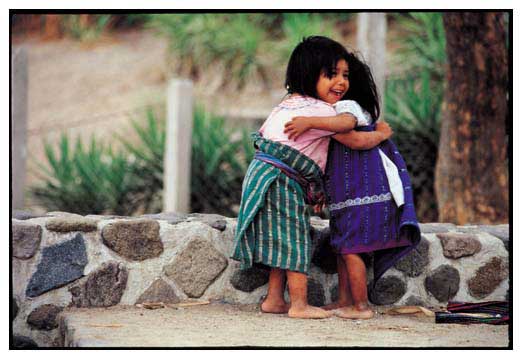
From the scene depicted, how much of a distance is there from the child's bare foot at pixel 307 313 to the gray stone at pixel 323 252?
35 centimetres

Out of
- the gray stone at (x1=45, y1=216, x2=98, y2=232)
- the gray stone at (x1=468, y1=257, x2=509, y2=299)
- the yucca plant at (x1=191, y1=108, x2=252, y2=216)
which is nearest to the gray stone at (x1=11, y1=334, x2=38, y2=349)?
the gray stone at (x1=45, y1=216, x2=98, y2=232)

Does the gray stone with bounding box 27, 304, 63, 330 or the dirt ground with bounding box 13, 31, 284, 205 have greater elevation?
the dirt ground with bounding box 13, 31, 284, 205

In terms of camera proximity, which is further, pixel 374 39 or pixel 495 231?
pixel 374 39

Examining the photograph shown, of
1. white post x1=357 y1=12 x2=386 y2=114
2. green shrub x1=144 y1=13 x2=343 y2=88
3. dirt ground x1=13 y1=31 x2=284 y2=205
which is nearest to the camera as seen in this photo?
white post x1=357 y1=12 x2=386 y2=114

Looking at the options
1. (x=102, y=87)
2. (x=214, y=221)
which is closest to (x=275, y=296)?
(x=214, y=221)

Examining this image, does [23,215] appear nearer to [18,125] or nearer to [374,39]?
[18,125]

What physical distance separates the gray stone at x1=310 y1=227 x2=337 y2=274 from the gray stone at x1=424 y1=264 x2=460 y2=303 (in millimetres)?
474

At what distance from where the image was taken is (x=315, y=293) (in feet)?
14.6

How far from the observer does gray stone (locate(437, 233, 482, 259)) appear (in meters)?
4.54

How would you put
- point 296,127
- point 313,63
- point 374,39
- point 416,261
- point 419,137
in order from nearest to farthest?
point 296,127 → point 313,63 → point 416,261 → point 374,39 → point 419,137

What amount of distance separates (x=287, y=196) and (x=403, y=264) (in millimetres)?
766

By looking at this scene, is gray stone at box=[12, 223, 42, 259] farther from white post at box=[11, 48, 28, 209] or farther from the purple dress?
white post at box=[11, 48, 28, 209]

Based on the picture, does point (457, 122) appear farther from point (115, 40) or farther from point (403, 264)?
point (115, 40)

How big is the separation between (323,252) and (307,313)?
43 centimetres
